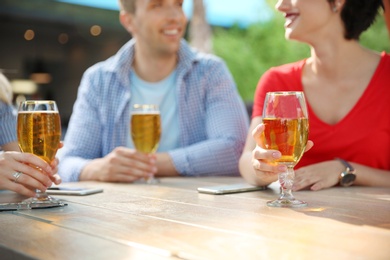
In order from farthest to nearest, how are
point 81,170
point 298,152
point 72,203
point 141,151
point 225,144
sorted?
point 225,144 < point 81,170 < point 141,151 < point 72,203 < point 298,152

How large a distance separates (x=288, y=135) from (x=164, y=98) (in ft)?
5.23

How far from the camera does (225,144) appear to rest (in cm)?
→ 262

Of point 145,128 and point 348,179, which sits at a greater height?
point 145,128

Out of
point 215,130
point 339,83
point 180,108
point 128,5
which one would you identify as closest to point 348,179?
point 339,83

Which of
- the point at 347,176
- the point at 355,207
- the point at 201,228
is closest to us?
the point at 201,228

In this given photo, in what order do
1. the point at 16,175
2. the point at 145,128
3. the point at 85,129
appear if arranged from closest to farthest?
the point at 16,175 < the point at 145,128 < the point at 85,129

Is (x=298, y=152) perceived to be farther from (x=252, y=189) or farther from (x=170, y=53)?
(x=170, y=53)

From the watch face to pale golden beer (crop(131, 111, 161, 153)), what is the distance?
0.70 meters

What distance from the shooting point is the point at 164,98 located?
9.61 feet

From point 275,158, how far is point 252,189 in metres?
0.36

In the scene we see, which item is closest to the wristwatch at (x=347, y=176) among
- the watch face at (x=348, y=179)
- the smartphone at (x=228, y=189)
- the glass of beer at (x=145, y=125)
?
the watch face at (x=348, y=179)

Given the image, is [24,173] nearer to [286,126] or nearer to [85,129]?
[286,126]

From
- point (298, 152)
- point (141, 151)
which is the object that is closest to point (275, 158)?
point (298, 152)

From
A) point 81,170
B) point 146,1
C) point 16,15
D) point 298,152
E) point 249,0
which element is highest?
point 249,0
